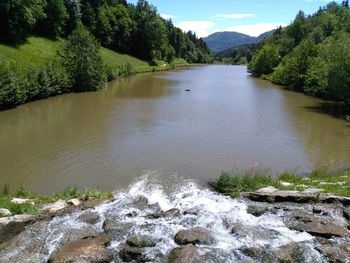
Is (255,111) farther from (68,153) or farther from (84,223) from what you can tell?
(84,223)

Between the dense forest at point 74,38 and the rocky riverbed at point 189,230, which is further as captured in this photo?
the dense forest at point 74,38

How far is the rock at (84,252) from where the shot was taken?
13398mm

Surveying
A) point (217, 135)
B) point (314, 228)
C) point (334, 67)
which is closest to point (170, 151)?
point (217, 135)

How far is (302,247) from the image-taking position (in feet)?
46.2

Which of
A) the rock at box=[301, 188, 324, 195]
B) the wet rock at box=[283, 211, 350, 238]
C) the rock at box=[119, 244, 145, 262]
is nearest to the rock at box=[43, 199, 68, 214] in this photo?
the rock at box=[119, 244, 145, 262]

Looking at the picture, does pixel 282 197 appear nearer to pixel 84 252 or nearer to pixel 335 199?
pixel 335 199

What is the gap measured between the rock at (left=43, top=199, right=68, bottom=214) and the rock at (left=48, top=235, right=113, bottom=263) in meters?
3.13

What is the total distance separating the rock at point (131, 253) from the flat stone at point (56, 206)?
475cm

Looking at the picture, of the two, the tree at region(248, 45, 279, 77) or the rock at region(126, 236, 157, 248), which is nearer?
the rock at region(126, 236, 157, 248)

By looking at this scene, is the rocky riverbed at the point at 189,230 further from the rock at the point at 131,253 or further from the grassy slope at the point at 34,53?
the grassy slope at the point at 34,53

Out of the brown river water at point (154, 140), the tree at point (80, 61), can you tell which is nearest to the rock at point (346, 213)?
the brown river water at point (154, 140)

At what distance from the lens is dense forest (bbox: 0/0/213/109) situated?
4938 cm

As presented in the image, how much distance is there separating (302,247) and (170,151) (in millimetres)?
16178

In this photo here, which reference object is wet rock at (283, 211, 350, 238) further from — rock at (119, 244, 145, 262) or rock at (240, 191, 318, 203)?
rock at (119, 244, 145, 262)
